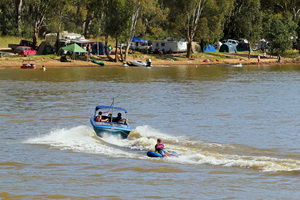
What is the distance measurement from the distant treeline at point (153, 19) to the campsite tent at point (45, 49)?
277 centimetres

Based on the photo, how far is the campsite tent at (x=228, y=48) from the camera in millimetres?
95312

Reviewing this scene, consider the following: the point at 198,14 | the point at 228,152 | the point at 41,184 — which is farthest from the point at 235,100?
the point at 198,14

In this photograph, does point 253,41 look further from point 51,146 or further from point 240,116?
point 51,146

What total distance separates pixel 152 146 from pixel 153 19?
69762mm

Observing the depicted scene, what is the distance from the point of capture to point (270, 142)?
22.3m

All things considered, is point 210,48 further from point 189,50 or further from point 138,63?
point 138,63

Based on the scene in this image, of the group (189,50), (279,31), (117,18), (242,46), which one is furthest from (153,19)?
(279,31)

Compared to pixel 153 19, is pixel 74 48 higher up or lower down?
lower down

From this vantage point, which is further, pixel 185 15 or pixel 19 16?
pixel 19 16

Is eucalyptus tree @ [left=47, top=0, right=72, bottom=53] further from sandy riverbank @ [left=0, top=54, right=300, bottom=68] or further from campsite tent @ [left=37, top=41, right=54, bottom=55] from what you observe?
sandy riverbank @ [left=0, top=54, right=300, bottom=68]

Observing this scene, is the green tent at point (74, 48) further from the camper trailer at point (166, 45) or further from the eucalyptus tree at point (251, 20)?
the eucalyptus tree at point (251, 20)

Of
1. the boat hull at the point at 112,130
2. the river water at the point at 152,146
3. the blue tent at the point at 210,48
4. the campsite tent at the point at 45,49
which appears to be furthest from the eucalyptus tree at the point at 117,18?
the boat hull at the point at 112,130

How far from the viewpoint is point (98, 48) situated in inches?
3083

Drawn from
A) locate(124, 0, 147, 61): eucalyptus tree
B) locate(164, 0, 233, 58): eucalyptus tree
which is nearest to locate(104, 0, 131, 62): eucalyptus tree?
locate(124, 0, 147, 61): eucalyptus tree
